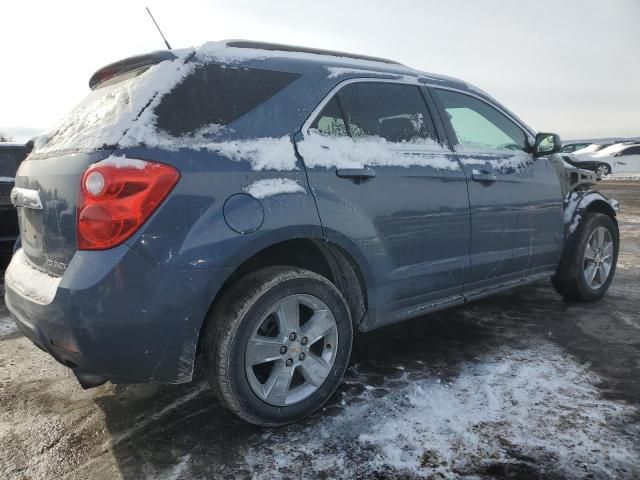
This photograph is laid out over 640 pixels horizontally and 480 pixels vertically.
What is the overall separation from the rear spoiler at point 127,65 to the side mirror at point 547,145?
278 centimetres

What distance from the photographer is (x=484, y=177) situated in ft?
10.7

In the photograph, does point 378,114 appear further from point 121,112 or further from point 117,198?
point 117,198

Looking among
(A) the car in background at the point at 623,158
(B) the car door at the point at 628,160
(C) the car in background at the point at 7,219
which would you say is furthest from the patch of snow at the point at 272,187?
(B) the car door at the point at 628,160

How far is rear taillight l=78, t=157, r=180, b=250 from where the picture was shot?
6.35 ft

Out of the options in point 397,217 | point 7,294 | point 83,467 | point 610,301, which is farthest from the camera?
point 610,301

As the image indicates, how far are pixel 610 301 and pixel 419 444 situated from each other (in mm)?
3145

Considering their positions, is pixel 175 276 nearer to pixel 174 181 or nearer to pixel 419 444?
pixel 174 181

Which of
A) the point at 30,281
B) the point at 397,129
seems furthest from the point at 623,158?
the point at 30,281

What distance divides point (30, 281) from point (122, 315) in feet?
2.04

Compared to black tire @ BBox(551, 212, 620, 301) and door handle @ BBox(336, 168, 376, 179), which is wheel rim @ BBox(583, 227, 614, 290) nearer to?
black tire @ BBox(551, 212, 620, 301)

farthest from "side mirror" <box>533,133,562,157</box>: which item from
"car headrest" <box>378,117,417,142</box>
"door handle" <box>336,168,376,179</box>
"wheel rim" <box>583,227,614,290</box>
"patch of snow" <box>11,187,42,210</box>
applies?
"patch of snow" <box>11,187,42,210</box>

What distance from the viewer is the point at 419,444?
2180mm

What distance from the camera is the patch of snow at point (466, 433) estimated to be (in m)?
2.04

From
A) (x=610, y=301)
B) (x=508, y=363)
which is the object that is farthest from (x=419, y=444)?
(x=610, y=301)
